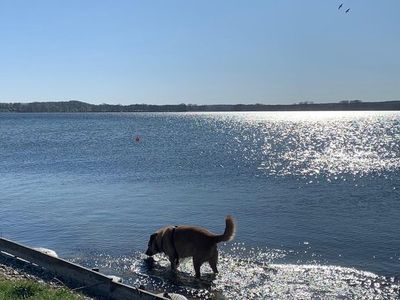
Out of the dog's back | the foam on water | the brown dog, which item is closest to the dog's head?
the foam on water

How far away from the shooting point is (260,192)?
28469 millimetres

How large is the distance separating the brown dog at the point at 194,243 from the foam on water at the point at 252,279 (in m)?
0.51

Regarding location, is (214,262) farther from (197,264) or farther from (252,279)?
(252,279)

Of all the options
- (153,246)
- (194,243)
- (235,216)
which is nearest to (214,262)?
(194,243)

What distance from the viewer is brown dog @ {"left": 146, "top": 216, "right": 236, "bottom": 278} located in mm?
12430

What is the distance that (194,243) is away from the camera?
12633 millimetres

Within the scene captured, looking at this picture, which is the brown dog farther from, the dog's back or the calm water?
the calm water

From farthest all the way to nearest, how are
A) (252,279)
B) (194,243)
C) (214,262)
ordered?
(252,279), (214,262), (194,243)

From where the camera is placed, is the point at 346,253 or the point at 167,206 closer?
the point at 346,253

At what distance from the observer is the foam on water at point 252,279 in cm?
1230

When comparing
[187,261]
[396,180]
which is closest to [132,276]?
[187,261]

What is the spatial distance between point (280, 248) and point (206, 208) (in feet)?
23.3

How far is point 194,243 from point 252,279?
6.44 ft

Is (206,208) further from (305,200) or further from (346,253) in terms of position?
(346,253)
